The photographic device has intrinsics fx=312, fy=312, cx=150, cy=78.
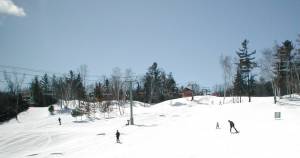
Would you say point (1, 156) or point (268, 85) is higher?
point (268, 85)

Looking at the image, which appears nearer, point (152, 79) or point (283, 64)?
point (283, 64)

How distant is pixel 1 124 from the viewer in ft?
229

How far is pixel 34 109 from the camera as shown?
84938 mm

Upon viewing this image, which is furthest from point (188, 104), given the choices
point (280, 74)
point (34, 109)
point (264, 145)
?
point (264, 145)

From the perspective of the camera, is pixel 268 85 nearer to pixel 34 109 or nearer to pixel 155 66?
pixel 155 66

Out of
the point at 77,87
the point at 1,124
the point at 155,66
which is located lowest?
the point at 1,124

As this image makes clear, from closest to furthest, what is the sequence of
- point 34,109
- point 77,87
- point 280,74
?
1. point 280,74
2. point 34,109
3. point 77,87

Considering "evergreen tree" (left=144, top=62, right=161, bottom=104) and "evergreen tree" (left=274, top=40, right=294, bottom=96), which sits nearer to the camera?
"evergreen tree" (left=274, top=40, right=294, bottom=96)

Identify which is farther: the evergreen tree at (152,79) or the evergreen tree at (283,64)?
the evergreen tree at (152,79)

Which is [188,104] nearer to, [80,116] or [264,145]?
[80,116]

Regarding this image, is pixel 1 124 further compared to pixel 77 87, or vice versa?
pixel 77 87

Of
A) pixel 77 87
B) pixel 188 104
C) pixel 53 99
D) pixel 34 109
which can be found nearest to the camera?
pixel 188 104

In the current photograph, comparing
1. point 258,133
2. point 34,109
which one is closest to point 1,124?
point 34,109

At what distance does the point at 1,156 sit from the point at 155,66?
74.7 metres
